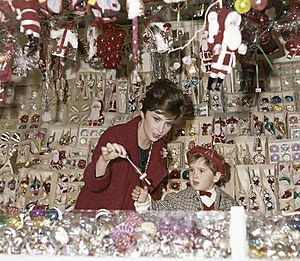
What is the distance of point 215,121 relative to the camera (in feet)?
8.73

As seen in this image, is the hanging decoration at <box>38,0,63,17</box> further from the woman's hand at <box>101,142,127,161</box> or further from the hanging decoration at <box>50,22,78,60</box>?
the hanging decoration at <box>50,22,78,60</box>

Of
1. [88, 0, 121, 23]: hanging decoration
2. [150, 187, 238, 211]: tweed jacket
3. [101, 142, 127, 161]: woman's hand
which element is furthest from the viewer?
[150, 187, 238, 211]: tweed jacket

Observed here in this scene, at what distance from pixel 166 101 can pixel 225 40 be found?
66 cm

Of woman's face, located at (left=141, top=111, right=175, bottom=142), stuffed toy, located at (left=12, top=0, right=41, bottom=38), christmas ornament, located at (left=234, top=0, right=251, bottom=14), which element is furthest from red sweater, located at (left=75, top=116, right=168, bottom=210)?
christmas ornament, located at (left=234, top=0, right=251, bottom=14)

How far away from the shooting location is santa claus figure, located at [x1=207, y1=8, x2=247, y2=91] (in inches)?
54.4

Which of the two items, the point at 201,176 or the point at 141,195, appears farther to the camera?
the point at 201,176

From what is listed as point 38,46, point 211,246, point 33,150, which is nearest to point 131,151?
point 38,46

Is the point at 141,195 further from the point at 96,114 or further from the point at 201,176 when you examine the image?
the point at 96,114

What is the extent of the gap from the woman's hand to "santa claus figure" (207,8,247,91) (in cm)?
41

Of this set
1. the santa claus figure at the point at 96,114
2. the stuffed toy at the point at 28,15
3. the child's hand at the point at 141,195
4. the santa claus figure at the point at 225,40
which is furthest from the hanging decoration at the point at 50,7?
the santa claus figure at the point at 96,114

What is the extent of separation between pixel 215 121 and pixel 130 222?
4.72 ft

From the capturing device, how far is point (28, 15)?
4.59 feet

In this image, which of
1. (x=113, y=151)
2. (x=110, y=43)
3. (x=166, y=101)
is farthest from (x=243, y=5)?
(x=110, y=43)

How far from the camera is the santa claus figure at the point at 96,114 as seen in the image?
2.75 metres
